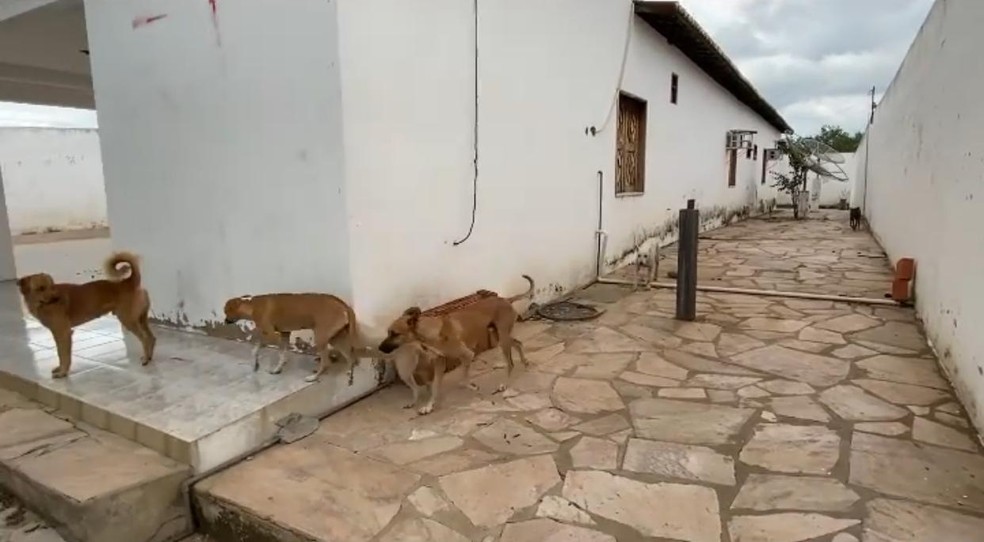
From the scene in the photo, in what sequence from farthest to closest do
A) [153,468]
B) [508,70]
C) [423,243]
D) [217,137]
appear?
1. [508,70]
2. [423,243]
3. [217,137]
4. [153,468]

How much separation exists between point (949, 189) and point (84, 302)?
534cm

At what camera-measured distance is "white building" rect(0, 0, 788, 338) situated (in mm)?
2895

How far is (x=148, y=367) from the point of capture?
3.00 meters

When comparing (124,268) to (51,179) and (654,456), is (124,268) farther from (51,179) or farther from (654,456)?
(51,179)

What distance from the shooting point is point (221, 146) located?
3.22 metres

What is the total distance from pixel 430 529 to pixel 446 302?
194 cm

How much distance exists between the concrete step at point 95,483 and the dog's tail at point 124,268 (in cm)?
81

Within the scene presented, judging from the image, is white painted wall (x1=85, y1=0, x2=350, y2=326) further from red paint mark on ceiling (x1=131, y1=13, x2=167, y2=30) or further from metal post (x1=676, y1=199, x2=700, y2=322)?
metal post (x1=676, y1=199, x2=700, y2=322)

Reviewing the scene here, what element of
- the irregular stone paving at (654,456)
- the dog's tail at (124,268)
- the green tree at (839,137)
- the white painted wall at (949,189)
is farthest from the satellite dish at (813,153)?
the dog's tail at (124,268)

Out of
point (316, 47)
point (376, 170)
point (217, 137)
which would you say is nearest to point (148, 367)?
point (217, 137)

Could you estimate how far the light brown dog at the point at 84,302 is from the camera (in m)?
2.65

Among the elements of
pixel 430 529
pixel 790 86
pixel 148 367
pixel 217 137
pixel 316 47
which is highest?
pixel 790 86

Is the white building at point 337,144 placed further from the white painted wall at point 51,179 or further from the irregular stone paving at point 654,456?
the white painted wall at point 51,179

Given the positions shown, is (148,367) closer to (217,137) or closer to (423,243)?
(217,137)
